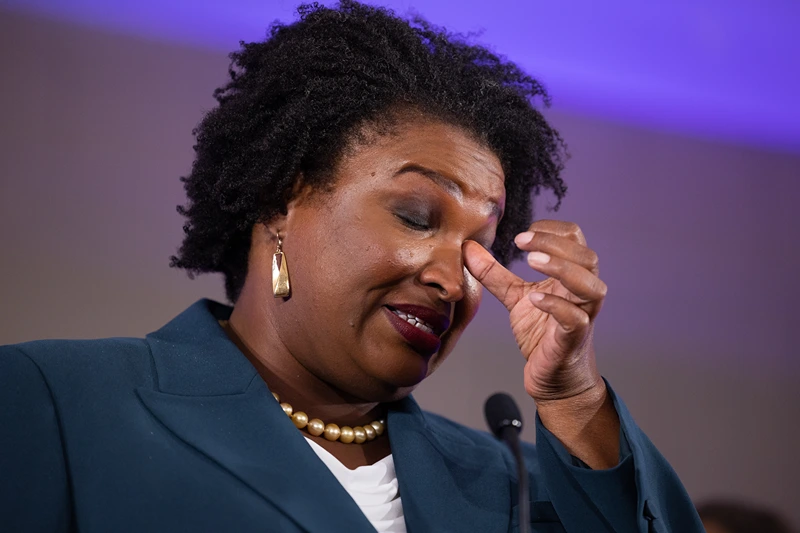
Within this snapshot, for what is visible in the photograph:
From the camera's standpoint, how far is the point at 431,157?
190 centimetres

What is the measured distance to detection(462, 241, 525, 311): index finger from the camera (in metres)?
1.86

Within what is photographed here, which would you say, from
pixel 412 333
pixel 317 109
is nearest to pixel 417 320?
pixel 412 333

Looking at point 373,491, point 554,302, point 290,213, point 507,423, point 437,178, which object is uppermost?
point 437,178

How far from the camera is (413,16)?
2.36 m

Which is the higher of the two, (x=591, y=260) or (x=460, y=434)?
(x=591, y=260)

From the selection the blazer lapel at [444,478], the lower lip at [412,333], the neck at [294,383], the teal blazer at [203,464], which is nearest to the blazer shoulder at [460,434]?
the blazer lapel at [444,478]

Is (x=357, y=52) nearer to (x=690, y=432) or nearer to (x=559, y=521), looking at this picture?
(x=559, y=521)

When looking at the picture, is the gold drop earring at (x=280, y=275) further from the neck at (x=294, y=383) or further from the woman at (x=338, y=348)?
the neck at (x=294, y=383)

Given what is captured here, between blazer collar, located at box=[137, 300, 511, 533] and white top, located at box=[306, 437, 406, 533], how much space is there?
3 centimetres

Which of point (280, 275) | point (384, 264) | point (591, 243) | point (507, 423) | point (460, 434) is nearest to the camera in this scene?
point (507, 423)

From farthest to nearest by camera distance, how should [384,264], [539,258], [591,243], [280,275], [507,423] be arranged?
[591,243], [280,275], [384,264], [507,423], [539,258]

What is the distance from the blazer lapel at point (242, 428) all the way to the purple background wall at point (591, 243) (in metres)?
0.79

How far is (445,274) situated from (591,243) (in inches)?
63.1

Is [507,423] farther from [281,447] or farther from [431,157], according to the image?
[431,157]
